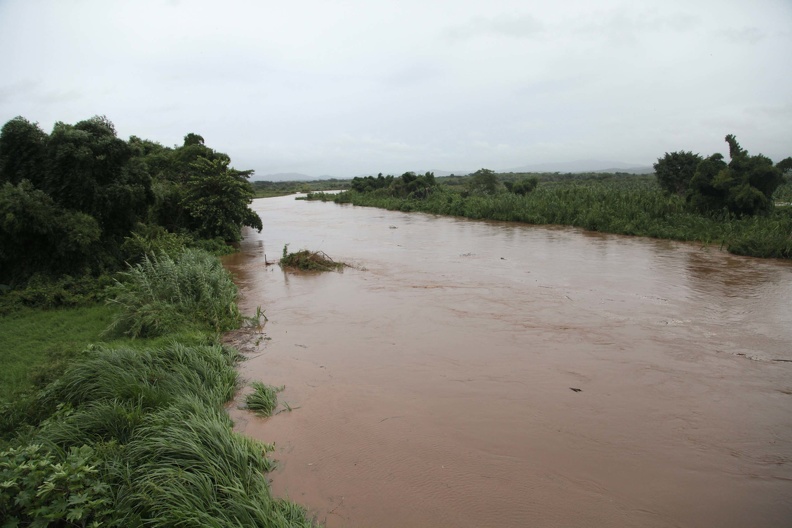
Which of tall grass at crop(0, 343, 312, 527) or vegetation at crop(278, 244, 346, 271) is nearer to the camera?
tall grass at crop(0, 343, 312, 527)

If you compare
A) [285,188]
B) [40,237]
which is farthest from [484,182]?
[285,188]

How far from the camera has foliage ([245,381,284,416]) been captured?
493cm

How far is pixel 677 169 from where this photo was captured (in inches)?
925

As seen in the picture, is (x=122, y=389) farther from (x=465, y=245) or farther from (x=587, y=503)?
(x=465, y=245)

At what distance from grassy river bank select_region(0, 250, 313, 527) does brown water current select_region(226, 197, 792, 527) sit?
49cm

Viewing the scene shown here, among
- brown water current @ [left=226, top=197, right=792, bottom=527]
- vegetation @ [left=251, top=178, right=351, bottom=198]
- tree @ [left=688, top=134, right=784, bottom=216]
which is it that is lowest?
brown water current @ [left=226, top=197, right=792, bottom=527]

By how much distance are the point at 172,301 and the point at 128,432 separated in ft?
13.5

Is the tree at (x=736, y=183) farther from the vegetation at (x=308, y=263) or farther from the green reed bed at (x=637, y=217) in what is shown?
the vegetation at (x=308, y=263)

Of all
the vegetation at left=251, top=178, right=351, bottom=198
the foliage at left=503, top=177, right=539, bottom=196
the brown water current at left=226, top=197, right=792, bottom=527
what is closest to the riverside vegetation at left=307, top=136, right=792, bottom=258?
the foliage at left=503, top=177, right=539, bottom=196

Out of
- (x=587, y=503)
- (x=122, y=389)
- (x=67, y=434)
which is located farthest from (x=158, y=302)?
(x=587, y=503)

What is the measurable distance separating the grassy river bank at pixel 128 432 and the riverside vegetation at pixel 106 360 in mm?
15

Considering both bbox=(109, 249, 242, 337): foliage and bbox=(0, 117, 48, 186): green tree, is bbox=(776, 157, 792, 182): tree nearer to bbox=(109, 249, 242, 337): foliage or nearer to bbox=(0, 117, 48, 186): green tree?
bbox=(109, 249, 242, 337): foliage

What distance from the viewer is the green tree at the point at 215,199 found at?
15953mm

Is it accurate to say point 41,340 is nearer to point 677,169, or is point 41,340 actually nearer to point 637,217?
point 637,217
